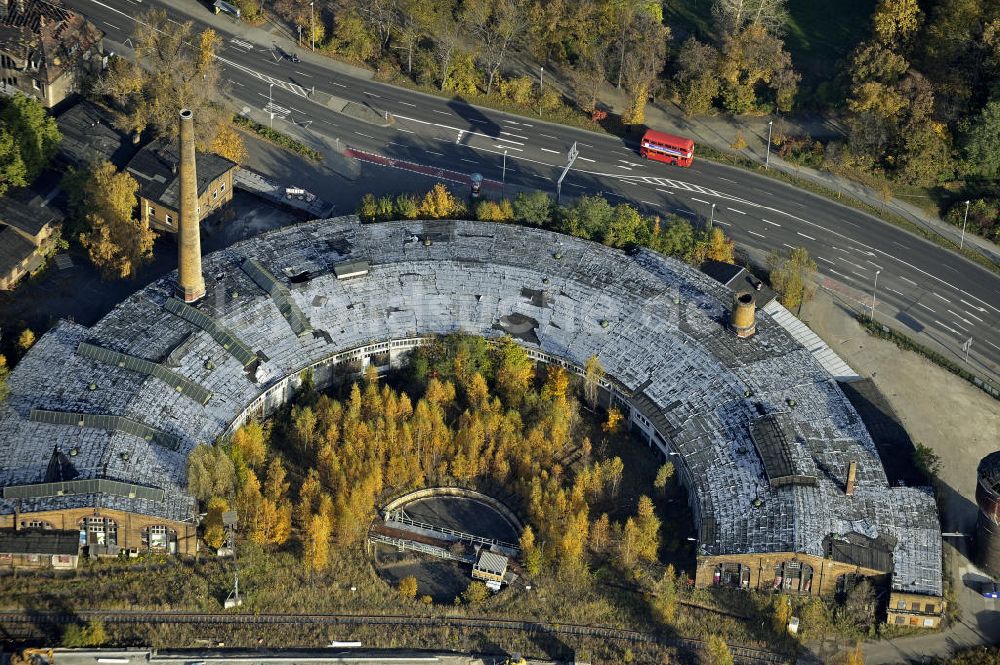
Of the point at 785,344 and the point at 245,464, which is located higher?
the point at 785,344

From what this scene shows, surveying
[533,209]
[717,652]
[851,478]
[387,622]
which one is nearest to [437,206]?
[533,209]

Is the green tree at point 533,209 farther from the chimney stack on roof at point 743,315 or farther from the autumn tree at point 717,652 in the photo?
the autumn tree at point 717,652

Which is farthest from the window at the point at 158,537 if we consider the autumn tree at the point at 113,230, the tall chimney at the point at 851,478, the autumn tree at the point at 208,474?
the tall chimney at the point at 851,478

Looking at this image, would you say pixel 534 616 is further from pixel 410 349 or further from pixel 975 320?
pixel 975 320

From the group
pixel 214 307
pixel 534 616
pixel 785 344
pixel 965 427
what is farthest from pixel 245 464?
pixel 965 427

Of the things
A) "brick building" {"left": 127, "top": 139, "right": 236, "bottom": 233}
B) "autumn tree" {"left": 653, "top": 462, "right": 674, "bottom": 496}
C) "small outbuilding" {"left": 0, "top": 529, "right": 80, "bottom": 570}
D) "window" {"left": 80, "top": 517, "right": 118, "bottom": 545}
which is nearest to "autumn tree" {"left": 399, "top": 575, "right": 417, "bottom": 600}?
"autumn tree" {"left": 653, "top": 462, "right": 674, "bottom": 496}

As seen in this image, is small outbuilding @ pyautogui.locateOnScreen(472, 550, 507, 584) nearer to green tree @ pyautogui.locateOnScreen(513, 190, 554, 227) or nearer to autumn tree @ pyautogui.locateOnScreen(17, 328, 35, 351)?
green tree @ pyautogui.locateOnScreen(513, 190, 554, 227)
